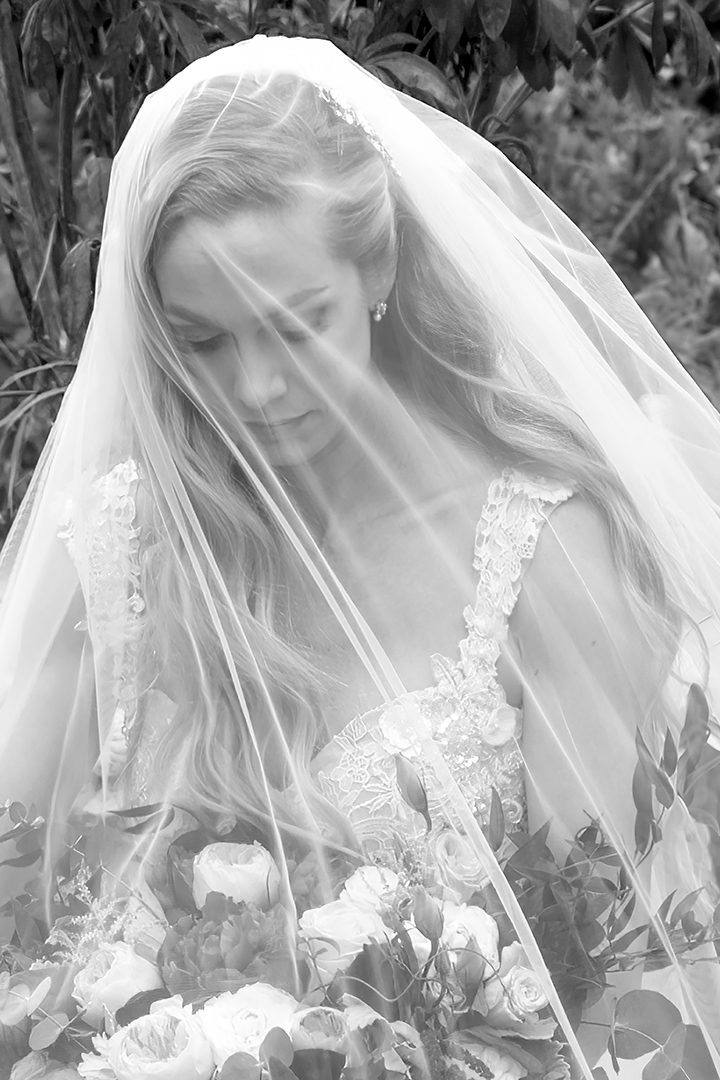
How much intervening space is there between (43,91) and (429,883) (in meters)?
1.51

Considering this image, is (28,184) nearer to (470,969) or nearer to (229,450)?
(229,450)

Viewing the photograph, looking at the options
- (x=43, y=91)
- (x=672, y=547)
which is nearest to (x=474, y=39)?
(x=43, y=91)

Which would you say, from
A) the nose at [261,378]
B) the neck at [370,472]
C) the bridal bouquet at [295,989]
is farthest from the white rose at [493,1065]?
the nose at [261,378]

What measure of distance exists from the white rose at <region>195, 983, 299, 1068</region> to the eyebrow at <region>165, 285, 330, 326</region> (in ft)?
2.25

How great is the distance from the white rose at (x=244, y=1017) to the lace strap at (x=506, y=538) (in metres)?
0.54

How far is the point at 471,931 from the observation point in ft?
3.51

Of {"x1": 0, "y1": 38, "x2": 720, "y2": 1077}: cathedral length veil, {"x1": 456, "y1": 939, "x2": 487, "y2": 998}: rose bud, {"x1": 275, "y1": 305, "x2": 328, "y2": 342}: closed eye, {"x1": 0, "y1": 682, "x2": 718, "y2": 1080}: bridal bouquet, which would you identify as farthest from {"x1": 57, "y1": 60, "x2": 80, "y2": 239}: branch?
{"x1": 456, "y1": 939, "x2": 487, "y2": 998}: rose bud

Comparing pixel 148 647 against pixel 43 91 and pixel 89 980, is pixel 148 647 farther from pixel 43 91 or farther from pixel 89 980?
pixel 43 91

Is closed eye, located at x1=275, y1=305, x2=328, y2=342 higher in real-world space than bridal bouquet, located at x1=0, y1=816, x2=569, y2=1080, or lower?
higher

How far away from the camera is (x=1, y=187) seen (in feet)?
7.79

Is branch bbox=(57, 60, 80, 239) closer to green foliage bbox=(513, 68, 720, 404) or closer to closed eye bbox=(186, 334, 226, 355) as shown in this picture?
closed eye bbox=(186, 334, 226, 355)

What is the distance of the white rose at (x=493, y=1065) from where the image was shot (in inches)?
39.9

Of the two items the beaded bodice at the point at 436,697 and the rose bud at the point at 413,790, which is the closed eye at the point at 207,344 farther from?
the rose bud at the point at 413,790

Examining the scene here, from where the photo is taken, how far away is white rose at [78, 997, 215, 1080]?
39.2 inches
